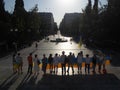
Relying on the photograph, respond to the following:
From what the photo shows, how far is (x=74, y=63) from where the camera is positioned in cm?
2775

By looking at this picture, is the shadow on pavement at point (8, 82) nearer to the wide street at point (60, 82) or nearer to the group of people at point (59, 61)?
the wide street at point (60, 82)

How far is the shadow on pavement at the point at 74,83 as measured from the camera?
21828mm

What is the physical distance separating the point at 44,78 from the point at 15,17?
6114cm

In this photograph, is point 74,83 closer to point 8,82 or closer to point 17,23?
point 8,82

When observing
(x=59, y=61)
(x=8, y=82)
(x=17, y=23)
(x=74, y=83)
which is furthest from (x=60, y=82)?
(x=17, y=23)

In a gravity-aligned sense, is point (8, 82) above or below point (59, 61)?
below

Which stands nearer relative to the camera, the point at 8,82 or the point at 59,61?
the point at 8,82

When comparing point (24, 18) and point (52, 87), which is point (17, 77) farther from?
point (24, 18)

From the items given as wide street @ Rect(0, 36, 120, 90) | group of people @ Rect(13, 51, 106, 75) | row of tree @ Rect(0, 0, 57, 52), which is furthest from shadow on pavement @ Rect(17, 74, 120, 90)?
row of tree @ Rect(0, 0, 57, 52)

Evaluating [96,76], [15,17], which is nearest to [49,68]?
[96,76]

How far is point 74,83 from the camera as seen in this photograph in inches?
920

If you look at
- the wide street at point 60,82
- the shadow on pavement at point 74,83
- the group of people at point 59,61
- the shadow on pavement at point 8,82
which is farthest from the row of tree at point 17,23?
the shadow on pavement at point 74,83

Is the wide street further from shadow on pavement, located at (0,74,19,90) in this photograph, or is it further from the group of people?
the group of people

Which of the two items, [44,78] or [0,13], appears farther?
[0,13]
